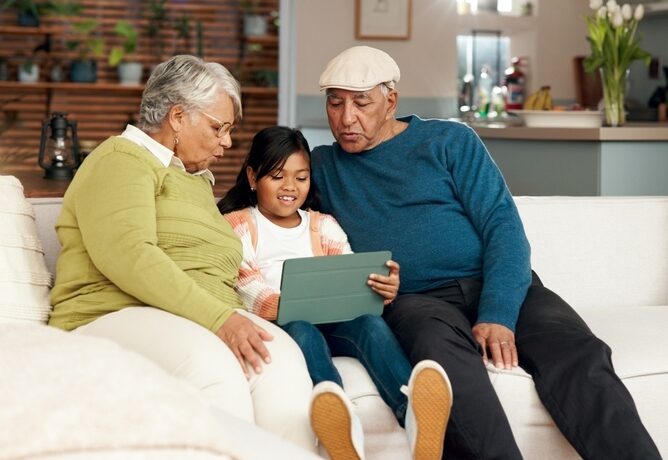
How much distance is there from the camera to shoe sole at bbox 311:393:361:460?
190 cm

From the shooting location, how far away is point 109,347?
1037 millimetres

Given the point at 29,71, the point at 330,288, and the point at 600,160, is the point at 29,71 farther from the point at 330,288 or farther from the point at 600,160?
the point at 330,288

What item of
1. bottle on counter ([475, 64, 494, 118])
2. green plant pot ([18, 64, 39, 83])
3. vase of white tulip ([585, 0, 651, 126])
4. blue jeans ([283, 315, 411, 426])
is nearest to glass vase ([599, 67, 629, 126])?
vase of white tulip ([585, 0, 651, 126])

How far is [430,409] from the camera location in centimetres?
197

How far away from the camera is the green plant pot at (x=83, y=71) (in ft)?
21.6

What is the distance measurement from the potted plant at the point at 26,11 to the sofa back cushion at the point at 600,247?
444 centimetres

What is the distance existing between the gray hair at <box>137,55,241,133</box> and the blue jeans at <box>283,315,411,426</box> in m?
0.54

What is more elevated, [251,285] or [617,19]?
[617,19]

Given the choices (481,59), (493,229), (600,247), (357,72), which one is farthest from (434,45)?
(493,229)

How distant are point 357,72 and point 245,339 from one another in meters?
0.84

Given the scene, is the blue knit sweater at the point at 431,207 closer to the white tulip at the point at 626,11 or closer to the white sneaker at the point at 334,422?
the white sneaker at the point at 334,422

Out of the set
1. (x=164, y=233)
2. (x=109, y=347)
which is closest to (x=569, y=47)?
(x=164, y=233)

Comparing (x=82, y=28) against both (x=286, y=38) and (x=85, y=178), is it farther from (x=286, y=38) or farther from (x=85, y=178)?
(x=85, y=178)

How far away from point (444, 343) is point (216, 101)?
2.43 ft
